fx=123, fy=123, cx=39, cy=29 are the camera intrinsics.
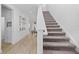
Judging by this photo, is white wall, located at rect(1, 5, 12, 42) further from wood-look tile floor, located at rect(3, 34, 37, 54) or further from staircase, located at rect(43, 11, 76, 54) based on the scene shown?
staircase, located at rect(43, 11, 76, 54)

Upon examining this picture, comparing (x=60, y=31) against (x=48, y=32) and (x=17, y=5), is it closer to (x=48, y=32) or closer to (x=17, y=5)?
(x=48, y=32)

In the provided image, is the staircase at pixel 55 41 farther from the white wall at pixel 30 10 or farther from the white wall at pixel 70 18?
the white wall at pixel 30 10

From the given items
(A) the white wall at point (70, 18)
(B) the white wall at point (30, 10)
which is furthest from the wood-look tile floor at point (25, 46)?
(A) the white wall at point (70, 18)

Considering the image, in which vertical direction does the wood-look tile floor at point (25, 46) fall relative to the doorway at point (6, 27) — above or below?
below

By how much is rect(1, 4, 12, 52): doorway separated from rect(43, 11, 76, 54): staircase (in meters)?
0.71

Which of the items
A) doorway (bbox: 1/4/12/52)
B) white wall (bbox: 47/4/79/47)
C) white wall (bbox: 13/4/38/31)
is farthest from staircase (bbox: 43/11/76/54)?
doorway (bbox: 1/4/12/52)

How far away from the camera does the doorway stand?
2307mm

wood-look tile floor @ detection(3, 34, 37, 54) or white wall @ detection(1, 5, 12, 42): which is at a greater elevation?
white wall @ detection(1, 5, 12, 42)

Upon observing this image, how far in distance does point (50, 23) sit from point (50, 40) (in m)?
0.50

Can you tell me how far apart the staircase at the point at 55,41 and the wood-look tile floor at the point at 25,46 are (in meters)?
0.23

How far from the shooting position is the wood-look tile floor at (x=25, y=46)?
93.4 inches

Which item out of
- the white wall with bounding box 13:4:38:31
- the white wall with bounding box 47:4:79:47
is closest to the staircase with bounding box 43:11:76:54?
the white wall with bounding box 47:4:79:47

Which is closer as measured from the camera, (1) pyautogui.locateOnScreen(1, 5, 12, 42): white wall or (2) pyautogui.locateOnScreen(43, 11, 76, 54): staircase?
(1) pyautogui.locateOnScreen(1, 5, 12, 42): white wall

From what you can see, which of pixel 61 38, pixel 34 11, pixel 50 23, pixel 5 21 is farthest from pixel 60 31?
pixel 5 21
